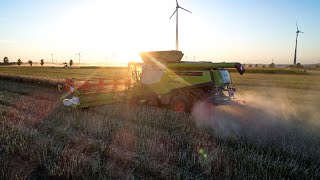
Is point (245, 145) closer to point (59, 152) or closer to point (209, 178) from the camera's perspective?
point (209, 178)

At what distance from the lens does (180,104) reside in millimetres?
11328

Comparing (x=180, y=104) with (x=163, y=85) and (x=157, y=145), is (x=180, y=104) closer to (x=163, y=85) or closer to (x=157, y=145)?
(x=163, y=85)

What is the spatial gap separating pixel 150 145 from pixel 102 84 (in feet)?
20.6

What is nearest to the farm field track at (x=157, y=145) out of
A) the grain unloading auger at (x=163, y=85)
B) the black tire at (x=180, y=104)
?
the black tire at (x=180, y=104)

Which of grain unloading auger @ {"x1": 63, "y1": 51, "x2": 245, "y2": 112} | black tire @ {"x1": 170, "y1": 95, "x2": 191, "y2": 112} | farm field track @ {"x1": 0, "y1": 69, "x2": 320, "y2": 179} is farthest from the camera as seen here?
black tire @ {"x1": 170, "y1": 95, "x2": 191, "y2": 112}

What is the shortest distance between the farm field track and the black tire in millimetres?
355

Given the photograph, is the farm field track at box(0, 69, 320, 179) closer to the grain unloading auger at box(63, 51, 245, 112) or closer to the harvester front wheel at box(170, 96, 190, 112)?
the harvester front wheel at box(170, 96, 190, 112)

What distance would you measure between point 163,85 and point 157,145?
5037 millimetres

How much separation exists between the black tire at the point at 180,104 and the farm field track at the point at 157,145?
0.36 m

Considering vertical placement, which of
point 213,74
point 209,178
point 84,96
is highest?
point 213,74

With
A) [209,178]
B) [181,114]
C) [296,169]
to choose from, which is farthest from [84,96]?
[296,169]

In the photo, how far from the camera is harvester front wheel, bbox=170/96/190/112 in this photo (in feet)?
36.6

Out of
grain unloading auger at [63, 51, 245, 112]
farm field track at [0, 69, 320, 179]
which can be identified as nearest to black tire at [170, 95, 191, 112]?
grain unloading auger at [63, 51, 245, 112]

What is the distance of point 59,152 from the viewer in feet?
20.6
